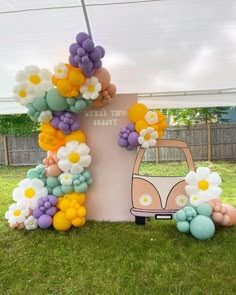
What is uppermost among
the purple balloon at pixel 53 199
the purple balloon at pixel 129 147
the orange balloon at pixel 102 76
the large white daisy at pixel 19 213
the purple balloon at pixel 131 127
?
the orange balloon at pixel 102 76

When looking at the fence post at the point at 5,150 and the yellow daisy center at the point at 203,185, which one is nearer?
the yellow daisy center at the point at 203,185

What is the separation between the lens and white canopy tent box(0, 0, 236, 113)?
2.58m

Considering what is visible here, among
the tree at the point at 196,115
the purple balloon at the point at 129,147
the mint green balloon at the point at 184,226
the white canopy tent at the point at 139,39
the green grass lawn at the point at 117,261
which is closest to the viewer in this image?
the green grass lawn at the point at 117,261

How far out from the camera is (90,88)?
3154 mm

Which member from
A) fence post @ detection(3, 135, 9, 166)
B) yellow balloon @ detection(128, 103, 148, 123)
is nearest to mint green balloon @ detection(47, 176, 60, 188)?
yellow balloon @ detection(128, 103, 148, 123)

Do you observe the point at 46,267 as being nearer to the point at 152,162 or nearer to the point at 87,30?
the point at 87,30

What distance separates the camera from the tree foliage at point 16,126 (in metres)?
9.77

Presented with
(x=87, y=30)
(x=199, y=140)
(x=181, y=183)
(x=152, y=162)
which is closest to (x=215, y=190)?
(x=181, y=183)

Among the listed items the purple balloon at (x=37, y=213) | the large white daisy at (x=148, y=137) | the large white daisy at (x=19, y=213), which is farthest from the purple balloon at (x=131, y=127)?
the large white daisy at (x=19, y=213)

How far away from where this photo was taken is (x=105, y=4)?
255 centimetres

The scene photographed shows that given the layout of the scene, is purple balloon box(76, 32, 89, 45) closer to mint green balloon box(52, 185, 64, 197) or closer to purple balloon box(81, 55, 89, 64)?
purple balloon box(81, 55, 89, 64)

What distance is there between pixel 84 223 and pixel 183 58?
229cm

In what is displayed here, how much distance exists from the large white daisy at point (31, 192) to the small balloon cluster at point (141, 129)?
1085 mm

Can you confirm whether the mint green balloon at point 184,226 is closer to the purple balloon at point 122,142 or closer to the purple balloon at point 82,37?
the purple balloon at point 122,142
